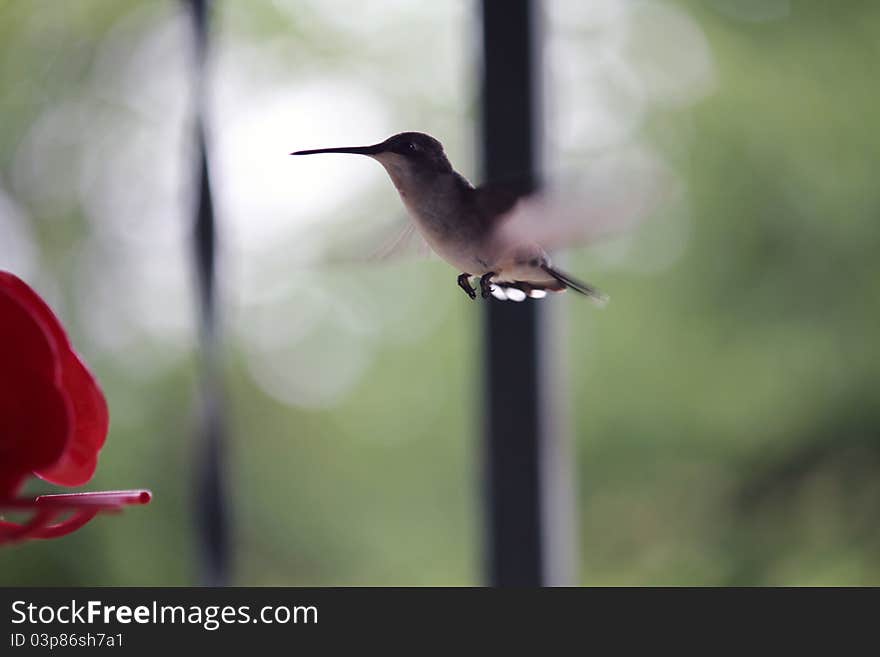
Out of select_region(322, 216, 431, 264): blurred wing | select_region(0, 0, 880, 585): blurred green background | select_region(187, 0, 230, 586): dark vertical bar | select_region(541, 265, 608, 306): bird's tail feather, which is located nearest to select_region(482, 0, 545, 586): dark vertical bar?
select_region(187, 0, 230, 586): dark vertical bar

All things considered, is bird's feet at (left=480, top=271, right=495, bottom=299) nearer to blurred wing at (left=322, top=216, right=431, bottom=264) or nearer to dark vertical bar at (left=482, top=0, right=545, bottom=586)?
blurred wing at (left=322, top=216, right=431, bottom=264)

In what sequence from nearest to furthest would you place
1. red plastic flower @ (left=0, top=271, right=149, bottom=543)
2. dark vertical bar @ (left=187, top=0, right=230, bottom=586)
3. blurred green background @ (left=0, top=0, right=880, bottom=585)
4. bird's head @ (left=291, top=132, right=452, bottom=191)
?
red plastic flower @ (left=0, top=271, right=149, bottom=543) → bird's head @ (left=291, top=132, right=452, bottom=191) → dark vertical bar @ (left=187, top=0, right=230, bottom=586) → blurred green background @ (left=0, top=0, right=880, bottom=585)

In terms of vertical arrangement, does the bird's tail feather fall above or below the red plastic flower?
above

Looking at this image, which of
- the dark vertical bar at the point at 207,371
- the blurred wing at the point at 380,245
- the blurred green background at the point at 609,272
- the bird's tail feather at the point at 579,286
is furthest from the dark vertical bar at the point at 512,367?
the blurred green background at the point at 609,272

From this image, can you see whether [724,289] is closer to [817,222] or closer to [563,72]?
[817,222]

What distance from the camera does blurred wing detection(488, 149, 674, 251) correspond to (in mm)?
896

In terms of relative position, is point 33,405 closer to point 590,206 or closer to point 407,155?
point 407,155

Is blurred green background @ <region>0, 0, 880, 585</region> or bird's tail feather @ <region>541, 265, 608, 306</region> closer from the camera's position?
bird's tail feather @ <region>541, 265, 608, 306</region>

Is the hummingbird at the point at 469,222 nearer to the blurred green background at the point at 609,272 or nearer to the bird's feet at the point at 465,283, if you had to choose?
the bird's feet at the point at 465,283

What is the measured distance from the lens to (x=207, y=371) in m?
1.59

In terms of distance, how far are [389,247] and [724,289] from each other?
7.74 feet

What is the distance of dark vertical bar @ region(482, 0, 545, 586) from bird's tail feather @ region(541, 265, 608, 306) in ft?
3.07

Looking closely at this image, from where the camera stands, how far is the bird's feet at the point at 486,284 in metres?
0.99

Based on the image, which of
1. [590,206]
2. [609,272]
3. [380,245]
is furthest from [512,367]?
[609,272]
